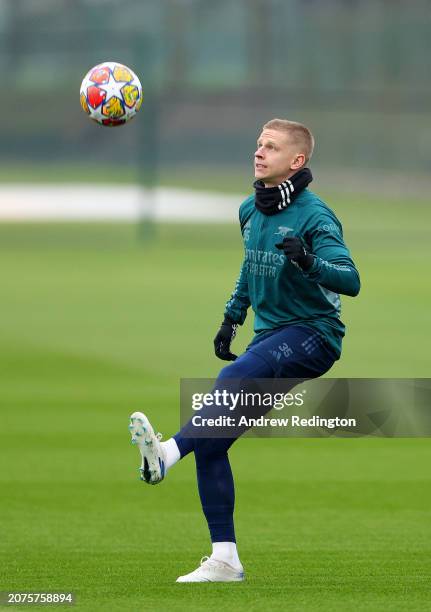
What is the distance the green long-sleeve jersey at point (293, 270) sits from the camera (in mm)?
7367

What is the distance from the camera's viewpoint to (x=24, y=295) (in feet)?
82.4

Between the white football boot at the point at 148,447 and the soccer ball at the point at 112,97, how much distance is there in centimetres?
251

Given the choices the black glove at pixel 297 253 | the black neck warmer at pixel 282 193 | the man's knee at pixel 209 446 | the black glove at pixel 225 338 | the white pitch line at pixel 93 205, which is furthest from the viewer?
the white pitch line at pixel 93 205

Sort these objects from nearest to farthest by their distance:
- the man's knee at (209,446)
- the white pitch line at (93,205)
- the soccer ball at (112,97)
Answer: the man's knee at (209,446)
the soccer ball at (112,97)
the white pitch line at (93,205)

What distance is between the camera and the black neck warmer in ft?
24.6

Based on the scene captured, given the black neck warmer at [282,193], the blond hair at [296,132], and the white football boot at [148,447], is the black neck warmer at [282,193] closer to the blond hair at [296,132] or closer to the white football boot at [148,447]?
the blond hair at [296,132]

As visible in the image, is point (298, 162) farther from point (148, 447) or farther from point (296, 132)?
point (148, 447)

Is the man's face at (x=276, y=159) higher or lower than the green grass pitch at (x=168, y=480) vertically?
higher

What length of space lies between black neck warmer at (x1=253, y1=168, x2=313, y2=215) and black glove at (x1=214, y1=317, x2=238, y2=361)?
0.77m

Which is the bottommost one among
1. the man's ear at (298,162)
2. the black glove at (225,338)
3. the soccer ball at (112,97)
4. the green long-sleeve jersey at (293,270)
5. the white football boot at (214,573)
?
the white football boot at (214,573)

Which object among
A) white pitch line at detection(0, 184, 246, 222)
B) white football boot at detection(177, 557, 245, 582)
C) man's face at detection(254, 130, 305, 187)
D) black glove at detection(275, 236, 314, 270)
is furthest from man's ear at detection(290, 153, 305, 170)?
white pitch line at detection(0, 184, 246, 222)

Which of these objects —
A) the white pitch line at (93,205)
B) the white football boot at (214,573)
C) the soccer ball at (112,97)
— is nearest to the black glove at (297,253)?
the white football boot at (214,573)

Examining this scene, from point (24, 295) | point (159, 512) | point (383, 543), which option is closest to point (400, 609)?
point (383, 543)

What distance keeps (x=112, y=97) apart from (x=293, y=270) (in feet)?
7.26
